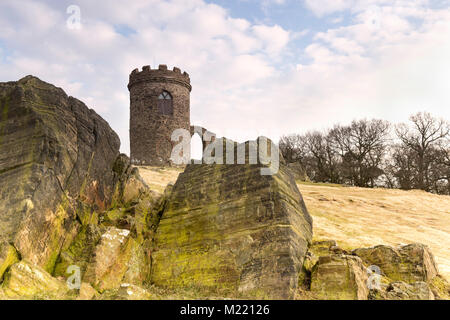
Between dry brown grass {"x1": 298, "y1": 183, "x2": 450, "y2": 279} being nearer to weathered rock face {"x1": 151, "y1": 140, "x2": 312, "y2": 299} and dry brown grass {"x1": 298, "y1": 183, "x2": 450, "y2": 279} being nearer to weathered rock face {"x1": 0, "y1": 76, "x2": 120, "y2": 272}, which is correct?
weathered rock face {"x1": 151, "y1": 140, "x2": 312, "y2": 299}

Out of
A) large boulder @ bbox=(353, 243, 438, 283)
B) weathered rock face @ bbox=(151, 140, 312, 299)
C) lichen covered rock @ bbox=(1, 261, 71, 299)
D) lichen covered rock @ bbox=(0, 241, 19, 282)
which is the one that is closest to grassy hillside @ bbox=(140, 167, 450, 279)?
large boulder @ bbox=(353, 243, 438, 283)

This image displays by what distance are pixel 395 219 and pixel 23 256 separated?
1360cm

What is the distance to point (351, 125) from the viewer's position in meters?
43.2

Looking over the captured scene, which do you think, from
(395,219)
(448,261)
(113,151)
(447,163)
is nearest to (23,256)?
(113,151)

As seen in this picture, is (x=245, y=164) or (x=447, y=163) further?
(x=447, y=163)

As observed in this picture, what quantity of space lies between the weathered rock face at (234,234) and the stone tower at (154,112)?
3075cm

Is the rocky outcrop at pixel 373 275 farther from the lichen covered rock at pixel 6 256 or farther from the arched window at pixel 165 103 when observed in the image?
the arched window at pixel 165 103

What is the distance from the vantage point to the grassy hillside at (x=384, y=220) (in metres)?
12.2

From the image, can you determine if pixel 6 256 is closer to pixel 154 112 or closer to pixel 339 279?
pixel 339 279

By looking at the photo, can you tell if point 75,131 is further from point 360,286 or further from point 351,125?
point 351,125

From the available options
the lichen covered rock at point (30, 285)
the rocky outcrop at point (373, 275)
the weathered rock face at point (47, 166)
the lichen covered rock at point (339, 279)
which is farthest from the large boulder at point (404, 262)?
the lichen covered rock at point (30, 285)

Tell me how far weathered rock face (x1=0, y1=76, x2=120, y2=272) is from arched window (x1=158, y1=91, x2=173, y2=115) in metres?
30.7

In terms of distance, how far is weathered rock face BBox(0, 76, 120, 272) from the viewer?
822cm

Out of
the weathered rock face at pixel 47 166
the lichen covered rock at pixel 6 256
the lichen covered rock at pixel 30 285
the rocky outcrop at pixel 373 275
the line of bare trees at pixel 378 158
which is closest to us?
the lichen covered rock at pixel 30 285
